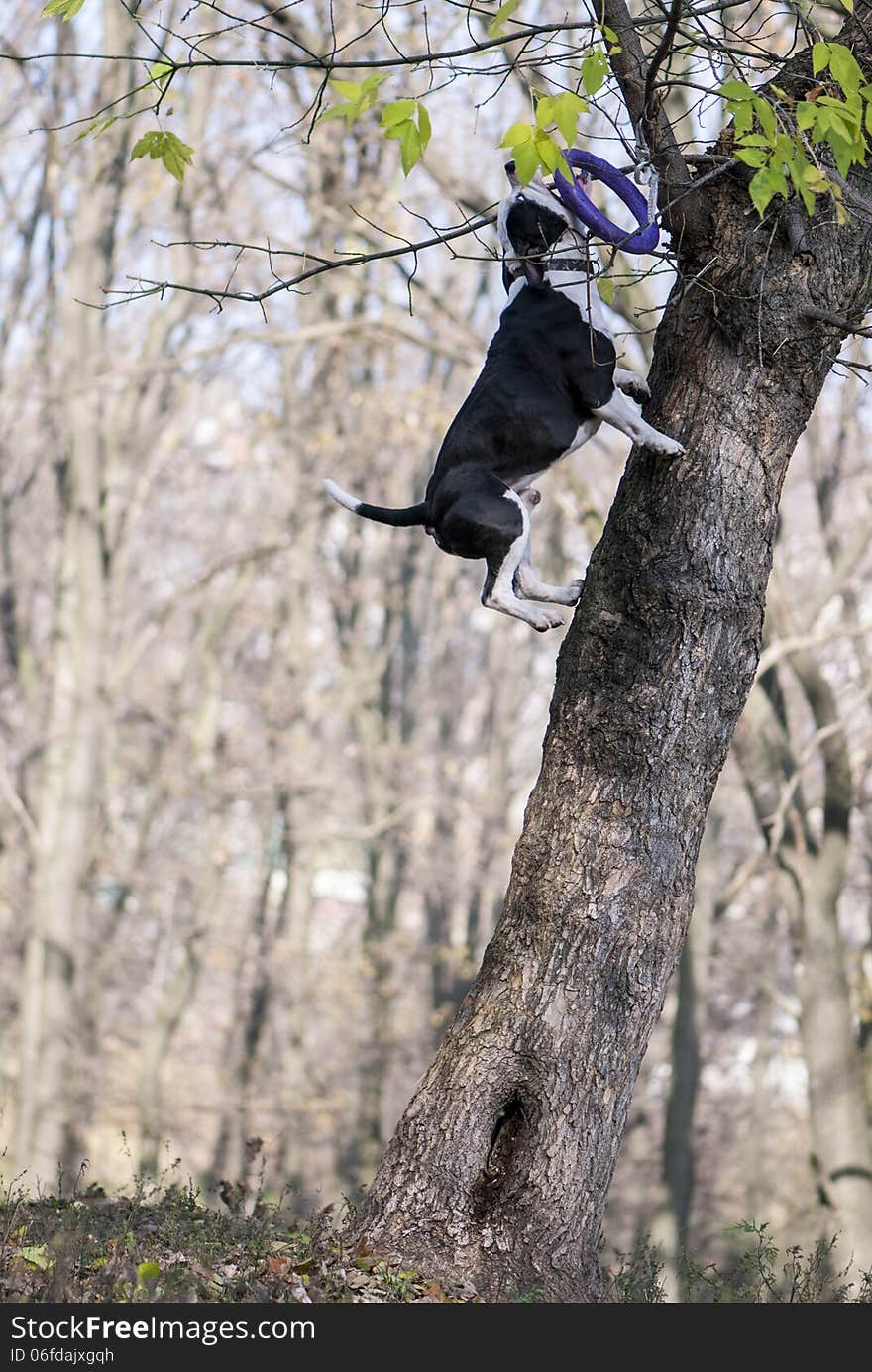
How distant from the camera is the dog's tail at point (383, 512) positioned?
511cm

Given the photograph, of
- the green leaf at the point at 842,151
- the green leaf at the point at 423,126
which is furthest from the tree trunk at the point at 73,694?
the green leaf at the point at 842,151

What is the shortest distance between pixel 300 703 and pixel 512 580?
14.5m

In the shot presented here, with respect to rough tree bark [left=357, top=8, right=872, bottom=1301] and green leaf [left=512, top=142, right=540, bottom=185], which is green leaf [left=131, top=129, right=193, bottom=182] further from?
green leaf [left=512, top=142, right=540, bottom=185]

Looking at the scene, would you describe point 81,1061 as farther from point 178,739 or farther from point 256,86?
point 256,86

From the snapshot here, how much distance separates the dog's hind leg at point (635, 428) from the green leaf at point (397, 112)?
1.53 meters

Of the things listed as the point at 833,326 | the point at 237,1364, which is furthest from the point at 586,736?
the point at 237,1364

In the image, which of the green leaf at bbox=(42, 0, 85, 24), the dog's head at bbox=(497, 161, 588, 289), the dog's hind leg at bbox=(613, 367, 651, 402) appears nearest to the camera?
the green leaf at bbox=(42, 0, 85, 24)

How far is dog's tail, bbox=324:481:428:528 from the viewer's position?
511cm

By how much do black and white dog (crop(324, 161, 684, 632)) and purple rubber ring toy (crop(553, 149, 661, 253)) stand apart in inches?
3.6

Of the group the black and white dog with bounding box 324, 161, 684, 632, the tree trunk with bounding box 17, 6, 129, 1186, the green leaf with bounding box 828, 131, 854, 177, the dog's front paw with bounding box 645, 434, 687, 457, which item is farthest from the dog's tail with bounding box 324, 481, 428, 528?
the tree trunk with bounding box 17, 6, 129, 1186

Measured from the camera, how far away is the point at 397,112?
3.52 metres

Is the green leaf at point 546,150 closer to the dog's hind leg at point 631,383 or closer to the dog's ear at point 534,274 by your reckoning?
the dog's ear at point 534,274

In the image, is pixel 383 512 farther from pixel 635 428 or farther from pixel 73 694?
pixel 73 694

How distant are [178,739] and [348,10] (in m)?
9.27
